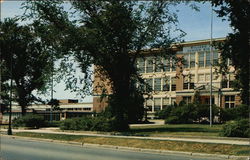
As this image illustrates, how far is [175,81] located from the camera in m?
73.7

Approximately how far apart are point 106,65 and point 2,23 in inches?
1234

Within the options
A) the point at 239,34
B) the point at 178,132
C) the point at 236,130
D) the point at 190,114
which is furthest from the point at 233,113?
the point at 239,34

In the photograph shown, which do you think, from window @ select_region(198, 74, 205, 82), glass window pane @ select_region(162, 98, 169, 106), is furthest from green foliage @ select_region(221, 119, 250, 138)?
glass window pane @ select_region(162, 98, 169, 106)

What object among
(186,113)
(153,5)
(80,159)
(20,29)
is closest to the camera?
(80,159)

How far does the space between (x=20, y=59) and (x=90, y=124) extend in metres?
27.7

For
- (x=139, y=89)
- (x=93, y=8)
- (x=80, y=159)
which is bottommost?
(x=80, y=159)

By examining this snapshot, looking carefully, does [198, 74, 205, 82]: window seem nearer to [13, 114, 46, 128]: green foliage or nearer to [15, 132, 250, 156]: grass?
[13, 114, 46, 128]: green foliage

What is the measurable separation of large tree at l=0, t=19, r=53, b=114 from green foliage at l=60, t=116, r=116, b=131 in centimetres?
2057

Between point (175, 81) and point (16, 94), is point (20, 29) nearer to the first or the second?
point (16, 94)

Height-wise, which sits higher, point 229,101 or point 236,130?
point 229,101

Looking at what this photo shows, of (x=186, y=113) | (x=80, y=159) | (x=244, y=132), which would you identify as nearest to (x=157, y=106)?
(x=186, y=113)

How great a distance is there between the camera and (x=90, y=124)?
114ft

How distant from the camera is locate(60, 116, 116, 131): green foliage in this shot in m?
32.9

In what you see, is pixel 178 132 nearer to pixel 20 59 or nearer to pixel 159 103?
pixel 20 59
